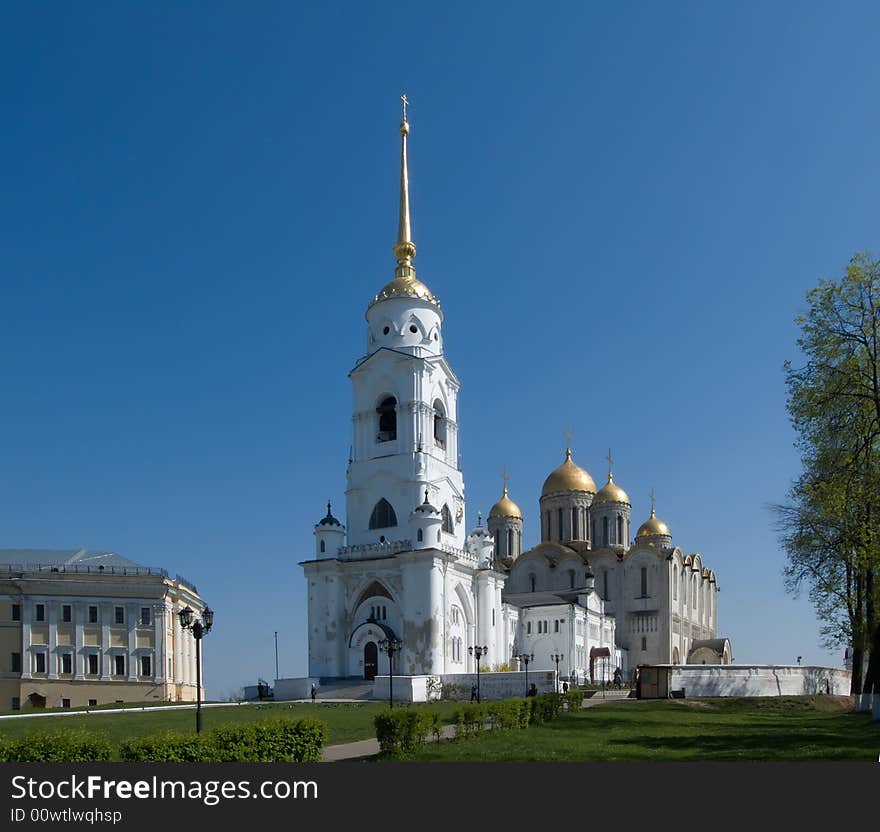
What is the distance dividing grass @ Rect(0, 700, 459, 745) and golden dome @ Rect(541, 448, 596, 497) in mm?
42914

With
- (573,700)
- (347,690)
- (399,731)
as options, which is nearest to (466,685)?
(347,690)

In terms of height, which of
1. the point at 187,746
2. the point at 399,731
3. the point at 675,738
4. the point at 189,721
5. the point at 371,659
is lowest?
the point at 371,659

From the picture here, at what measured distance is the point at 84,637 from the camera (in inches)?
2098

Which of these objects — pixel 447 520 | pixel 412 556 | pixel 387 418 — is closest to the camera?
pixel 412 556

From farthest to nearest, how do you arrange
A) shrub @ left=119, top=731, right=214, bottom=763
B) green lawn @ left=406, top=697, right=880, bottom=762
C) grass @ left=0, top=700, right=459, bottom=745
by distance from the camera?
grass @ left=0, top=700, right=459, bottom=745
green lawn @ left=406, top=697, right=880, bottom=762
shrub @ left=119, top=731, right=214, bottom=763

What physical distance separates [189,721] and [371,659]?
20.9 meters

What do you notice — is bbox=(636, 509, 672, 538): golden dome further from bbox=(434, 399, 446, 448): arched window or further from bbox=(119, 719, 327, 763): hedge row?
bbox=(119, 719, 327, 763): hedge row

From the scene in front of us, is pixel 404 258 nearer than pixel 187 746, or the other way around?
pixel 187 746

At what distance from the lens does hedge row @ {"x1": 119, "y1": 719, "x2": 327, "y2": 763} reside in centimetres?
1385

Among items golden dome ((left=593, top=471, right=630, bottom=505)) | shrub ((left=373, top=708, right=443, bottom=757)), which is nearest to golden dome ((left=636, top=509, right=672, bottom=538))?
golden dome ((left=593, top=471, right=630, bottom=505))

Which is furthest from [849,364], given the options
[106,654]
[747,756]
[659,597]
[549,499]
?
[549,499]

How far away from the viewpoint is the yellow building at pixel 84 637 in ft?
172

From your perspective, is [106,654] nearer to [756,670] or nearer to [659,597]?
[756,670]

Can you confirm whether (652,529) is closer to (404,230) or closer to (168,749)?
(404,230)
